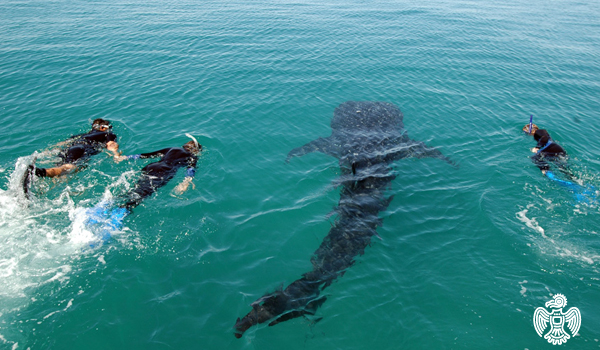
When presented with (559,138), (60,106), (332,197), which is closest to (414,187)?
(332,197)

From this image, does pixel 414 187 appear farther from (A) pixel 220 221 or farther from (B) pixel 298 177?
(A) pixel 220 221

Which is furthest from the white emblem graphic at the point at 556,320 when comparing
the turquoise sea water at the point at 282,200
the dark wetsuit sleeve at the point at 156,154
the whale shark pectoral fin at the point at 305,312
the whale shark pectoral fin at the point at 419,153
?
the dark wetsuit sleeve at the point at 156,154

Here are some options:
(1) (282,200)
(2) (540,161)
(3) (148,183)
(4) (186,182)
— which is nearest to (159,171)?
(3) (148,183)

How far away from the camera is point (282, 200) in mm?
13891

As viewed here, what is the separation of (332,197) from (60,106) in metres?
17.5

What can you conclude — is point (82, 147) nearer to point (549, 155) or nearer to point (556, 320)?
point (556, 320)

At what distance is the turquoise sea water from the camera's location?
9227 millimetres

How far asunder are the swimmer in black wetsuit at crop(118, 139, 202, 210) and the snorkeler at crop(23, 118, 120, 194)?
5.29 ft

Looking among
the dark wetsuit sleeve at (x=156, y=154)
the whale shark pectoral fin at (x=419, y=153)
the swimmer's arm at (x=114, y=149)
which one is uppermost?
the swimmer's arm at (x=114, y=149)

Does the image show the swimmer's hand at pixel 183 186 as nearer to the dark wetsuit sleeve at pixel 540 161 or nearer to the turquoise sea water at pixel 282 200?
the turquoise sea water at pixel 282 200

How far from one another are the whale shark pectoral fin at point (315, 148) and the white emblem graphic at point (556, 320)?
1000 cm

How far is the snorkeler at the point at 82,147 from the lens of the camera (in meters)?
13.8

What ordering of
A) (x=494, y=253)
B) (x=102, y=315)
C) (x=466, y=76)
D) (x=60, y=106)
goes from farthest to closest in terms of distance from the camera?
(x=466, y=76) < (x=60, y=106) < (x=494, y=253) < (x=102, y=315)

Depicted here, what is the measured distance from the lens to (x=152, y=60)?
2677cm
